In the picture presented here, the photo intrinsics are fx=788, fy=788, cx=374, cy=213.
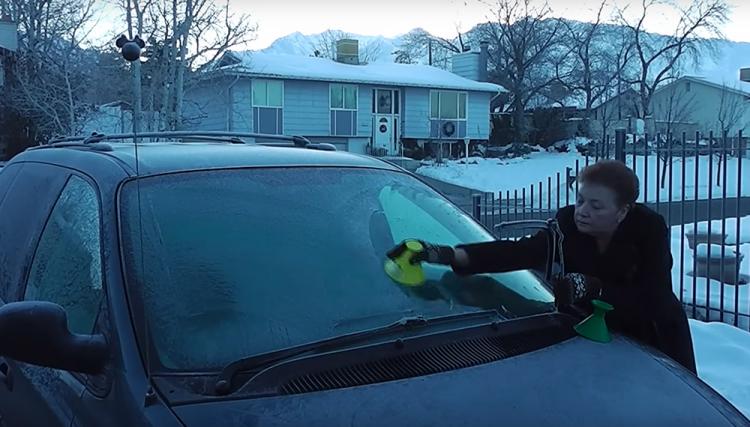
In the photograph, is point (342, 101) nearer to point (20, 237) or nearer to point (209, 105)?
point (209, 105)

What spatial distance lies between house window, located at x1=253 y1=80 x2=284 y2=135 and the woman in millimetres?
27265

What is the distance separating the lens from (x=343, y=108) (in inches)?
1262

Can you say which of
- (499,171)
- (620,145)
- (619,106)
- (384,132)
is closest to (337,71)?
(384,132)

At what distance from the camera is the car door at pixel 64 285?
88.7 inches

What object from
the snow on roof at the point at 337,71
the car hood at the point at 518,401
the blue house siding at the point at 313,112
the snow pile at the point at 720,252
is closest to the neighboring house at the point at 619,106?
the blue house siding at the point at 313,112

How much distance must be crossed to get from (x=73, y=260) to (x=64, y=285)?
0.09 meters

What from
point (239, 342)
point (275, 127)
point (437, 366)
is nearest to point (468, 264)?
point (437, 366)

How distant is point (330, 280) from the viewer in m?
2.42

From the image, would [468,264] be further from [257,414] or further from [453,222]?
[257,414]

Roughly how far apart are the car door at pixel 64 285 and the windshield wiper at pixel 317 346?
0.47m

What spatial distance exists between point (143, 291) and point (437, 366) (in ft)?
2.74

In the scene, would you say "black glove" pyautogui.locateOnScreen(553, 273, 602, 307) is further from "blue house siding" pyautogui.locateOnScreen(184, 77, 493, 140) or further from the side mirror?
"blue house siding" pyautogui.locateOnScreen(184, 77, 493, 140)

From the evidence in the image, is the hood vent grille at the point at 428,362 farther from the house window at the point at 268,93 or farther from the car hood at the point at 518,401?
the house window at the point at 268,93

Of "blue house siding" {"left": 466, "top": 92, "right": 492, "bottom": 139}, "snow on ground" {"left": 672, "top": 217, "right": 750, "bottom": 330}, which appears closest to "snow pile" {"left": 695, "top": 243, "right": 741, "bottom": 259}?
"snow on ground" {"left": 672, "top": 217, "right": 750, "bottom": 330}
